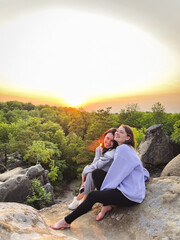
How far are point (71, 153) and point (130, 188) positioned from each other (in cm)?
3050

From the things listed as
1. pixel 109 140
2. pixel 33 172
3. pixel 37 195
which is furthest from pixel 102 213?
pixel 33 172

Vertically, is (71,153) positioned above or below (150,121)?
below

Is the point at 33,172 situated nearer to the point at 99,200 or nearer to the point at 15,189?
the point at 15,189

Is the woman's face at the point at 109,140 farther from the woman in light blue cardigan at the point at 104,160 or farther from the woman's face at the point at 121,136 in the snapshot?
the woman's face at the point at 121,136

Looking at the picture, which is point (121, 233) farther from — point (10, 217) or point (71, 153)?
point (71, 153)

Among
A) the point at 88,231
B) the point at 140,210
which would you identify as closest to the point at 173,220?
the point at 140,210

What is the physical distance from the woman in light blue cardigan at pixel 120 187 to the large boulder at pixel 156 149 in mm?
9868

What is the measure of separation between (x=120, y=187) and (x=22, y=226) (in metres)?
2.01

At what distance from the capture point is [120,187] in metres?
4.27

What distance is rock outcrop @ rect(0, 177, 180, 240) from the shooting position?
3.73 m

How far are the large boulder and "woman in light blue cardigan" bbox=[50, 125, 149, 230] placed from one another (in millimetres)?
9868

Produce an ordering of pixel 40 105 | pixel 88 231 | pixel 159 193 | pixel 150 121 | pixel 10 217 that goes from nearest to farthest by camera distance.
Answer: pixel 10 217, pixel 88 231, pixel 159 193, pixel 150 121, pixel 40 105

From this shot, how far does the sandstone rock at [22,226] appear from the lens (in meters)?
2.97

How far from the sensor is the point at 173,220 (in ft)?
13.3
